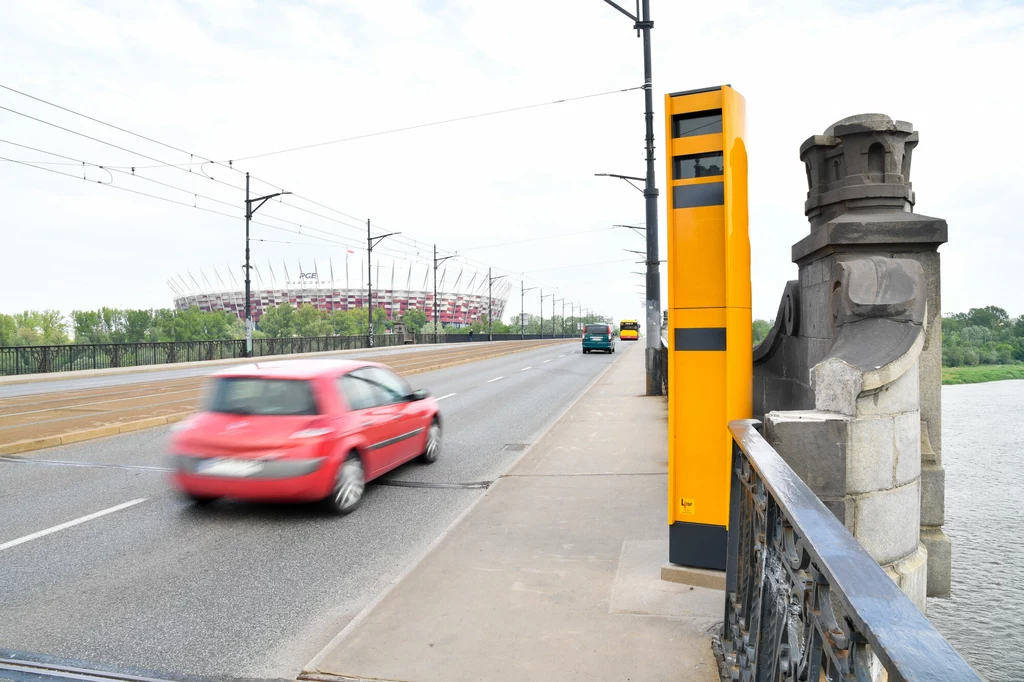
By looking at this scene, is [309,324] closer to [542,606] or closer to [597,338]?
[597,338]

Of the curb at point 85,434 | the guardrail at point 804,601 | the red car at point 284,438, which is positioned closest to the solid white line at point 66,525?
the red car at point 284,438

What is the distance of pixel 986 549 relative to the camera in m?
7.90

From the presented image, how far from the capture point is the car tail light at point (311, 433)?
21.3ft

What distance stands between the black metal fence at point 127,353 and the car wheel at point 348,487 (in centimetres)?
2505

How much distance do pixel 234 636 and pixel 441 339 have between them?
81.3 m

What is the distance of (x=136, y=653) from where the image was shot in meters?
3.81

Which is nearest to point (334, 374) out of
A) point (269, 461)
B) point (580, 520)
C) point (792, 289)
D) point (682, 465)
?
point (269, 461)

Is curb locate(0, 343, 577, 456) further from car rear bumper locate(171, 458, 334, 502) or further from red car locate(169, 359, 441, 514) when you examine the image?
car rear bumper locate(171, 458, 334, 502)

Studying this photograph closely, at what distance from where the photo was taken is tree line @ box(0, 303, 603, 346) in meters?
128

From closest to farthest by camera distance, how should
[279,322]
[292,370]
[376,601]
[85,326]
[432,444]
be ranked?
[376,601] < [292,370] < [432,444] < [85,326] < [279,322]

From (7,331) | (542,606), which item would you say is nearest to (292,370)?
(542,606)

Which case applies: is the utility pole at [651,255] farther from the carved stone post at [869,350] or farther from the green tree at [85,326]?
the green tree at [85,326]

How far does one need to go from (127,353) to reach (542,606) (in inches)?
1358

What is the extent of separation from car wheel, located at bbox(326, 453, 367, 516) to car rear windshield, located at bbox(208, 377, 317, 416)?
0.67 metres
